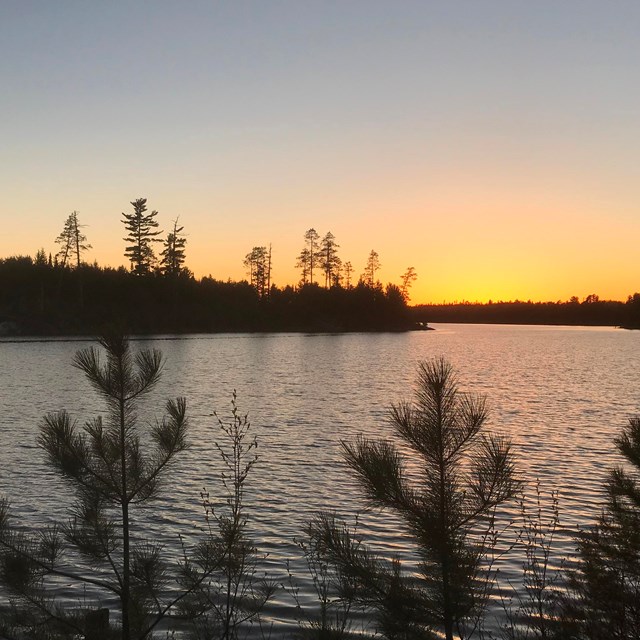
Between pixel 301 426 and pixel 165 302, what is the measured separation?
274 feet

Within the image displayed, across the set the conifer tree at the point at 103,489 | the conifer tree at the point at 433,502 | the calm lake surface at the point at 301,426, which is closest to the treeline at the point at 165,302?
the calm lake surface at the point at 301,426

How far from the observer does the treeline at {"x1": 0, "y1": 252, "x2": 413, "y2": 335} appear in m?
91.6

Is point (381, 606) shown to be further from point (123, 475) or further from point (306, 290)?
point (306, 290)

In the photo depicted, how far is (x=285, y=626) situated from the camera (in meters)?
8.55

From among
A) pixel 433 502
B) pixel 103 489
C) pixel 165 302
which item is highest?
pixel 165 302

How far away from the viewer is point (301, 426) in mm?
26281

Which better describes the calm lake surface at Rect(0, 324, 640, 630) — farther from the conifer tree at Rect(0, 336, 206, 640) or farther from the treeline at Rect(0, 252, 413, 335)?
the treeline at Rect(0, 252, 413, 335)

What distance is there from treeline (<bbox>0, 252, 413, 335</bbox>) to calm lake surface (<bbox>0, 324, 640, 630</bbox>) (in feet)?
98.1

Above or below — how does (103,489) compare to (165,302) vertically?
below

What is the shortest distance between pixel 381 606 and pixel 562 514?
9478mm

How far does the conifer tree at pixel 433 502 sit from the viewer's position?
5.14m

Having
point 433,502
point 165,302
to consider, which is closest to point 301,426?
point 433,502

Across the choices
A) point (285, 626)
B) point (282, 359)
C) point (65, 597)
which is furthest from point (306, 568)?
point (282, 359)

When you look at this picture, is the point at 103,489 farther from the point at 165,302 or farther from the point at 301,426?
the point at 165,302
